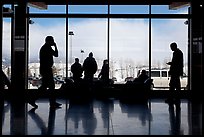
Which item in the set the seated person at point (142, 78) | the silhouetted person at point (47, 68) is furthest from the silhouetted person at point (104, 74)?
the silhouetted person at point (47, 68)

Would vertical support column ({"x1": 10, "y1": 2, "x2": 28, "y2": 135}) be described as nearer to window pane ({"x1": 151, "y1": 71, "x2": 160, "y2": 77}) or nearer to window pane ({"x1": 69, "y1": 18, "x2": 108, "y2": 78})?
window pane ({"x1": 69, "y1": 18, "x2": 108, "y2": 78})

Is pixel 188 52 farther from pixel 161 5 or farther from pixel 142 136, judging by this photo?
pixel 142 136

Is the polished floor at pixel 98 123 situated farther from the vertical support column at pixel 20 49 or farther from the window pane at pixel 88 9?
the window pane at pixel 88 9

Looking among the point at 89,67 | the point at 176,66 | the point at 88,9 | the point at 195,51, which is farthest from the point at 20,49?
the point at 195,51

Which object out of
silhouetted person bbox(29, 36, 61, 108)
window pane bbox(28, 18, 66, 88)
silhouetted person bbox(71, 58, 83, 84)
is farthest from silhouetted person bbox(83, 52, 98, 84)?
silhouetted person bbox(29, 36, 61, 108)

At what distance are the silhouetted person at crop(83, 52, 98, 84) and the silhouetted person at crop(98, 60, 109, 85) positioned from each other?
0.28 m

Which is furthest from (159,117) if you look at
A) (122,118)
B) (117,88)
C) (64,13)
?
(64,13)

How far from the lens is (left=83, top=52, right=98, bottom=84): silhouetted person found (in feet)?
36.6

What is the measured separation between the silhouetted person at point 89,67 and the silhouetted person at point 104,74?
278 mm

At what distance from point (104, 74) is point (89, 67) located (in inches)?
23.7

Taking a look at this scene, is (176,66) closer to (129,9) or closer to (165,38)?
(165,38)

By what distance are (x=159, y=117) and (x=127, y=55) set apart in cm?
575

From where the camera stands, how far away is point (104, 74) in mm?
11477

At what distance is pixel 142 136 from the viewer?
13.8 feet
